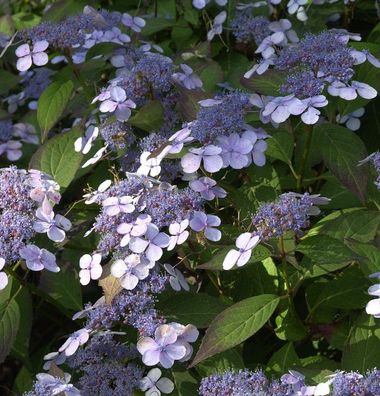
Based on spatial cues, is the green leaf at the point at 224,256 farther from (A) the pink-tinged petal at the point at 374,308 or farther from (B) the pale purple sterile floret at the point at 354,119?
(B) the pale purple sterile floret at the point at 354,119

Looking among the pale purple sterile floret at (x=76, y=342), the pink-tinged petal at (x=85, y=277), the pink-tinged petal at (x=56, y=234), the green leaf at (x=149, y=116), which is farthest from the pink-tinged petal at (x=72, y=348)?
the green leaf at (x=149, y=116)

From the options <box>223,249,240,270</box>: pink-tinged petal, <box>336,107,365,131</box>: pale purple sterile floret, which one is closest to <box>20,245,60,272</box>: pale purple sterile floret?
<box>223,249,240,270</box>: pink-tinged petal

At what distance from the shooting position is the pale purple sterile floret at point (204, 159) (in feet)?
6.32

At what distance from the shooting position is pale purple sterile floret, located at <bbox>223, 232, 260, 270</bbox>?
5.71 ft

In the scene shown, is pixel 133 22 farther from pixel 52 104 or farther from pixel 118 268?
pixel 118 268

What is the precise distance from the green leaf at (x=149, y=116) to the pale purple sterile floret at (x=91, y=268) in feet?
1.44

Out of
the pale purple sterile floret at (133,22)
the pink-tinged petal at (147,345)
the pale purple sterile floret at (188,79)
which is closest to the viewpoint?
the pink-tinged petal at (147,345)

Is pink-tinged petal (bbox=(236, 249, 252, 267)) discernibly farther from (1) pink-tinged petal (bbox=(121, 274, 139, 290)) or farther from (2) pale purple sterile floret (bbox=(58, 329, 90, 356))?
(2) pale purple sterile floret (bbox=(58, 329, 90, 356))

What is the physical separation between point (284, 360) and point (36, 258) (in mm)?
584

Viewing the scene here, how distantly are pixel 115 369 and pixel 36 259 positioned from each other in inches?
11.3

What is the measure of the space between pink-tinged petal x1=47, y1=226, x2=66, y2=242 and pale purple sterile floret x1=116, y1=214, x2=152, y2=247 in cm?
17

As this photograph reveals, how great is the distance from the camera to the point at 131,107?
7.16 feet

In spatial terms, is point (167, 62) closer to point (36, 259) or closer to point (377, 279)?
point (36, 259)

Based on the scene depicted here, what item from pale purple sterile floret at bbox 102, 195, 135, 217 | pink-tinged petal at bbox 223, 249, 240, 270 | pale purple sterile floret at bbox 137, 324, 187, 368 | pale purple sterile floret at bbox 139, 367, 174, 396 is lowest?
pale purple sterile floret at bbox 139, 367, 174, 396
